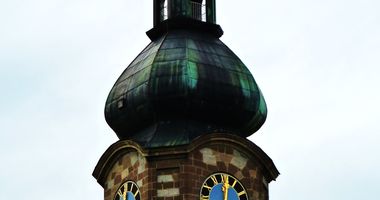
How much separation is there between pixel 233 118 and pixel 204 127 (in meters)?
0.81

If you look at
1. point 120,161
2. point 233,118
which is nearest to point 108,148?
point 120,161

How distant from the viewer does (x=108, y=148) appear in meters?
47.6

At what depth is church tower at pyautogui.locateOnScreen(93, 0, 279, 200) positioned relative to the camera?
152 ft

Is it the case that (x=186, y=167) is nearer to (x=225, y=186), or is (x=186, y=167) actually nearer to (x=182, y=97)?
(x=225, y=186)

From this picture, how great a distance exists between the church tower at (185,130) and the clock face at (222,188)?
25 mm

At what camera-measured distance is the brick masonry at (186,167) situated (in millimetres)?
46031

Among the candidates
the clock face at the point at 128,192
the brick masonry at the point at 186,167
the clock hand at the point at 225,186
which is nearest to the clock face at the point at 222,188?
the clock hand at the point at 225,186

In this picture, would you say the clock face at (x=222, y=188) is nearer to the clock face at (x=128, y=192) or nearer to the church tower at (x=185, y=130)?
the church tower at (x=185, y=130)

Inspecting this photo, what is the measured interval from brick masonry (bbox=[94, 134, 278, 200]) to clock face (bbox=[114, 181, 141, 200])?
0.14 meters

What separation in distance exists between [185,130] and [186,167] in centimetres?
106

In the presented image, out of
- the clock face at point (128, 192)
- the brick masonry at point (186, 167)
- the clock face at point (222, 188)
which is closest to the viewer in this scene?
the brick masonry at point (186, 167)

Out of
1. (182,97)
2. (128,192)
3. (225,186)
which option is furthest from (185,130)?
(128,192)

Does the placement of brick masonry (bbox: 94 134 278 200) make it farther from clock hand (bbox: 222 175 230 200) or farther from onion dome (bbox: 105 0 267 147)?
onion dome (bbox: 105 0 267 147)

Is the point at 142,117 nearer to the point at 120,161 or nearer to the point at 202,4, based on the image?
the point at 120,161
